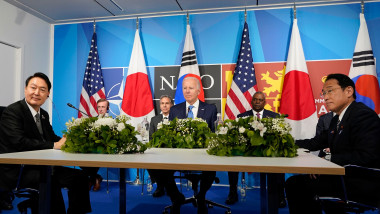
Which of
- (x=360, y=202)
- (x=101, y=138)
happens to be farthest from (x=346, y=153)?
(x=101, y=138)

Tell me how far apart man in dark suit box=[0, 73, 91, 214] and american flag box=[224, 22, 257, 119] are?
3.39 metres

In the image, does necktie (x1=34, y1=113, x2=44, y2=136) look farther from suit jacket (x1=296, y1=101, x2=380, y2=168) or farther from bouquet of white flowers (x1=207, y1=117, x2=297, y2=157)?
suit jacket (x1=296, y1=101, x2=380, y2=168)

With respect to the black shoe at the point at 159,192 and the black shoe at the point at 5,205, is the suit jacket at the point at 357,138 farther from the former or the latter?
the black shoe at the point at 5,205

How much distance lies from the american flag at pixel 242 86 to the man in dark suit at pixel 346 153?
3002 millimetres

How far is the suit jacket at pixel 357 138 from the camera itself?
7.04 ft

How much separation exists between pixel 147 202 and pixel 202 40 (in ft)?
11.0

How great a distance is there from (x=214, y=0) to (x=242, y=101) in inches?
76.6

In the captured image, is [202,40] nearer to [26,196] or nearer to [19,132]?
[19,132]

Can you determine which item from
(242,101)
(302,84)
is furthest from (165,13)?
(302,84)

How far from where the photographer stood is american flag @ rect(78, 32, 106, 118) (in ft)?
20.5

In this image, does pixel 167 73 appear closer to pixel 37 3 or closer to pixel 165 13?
pixel 165 13

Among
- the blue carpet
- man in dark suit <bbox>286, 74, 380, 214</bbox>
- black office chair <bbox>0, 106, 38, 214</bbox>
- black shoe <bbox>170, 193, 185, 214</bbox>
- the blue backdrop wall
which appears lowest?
the blue carpet

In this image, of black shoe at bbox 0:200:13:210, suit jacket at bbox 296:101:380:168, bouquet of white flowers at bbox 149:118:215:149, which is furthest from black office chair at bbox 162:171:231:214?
black shoe at bbox 0:200:13:210

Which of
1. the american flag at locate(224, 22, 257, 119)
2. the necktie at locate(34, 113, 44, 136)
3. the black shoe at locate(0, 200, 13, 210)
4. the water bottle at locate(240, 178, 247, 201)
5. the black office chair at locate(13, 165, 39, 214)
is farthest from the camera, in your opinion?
the american flag at locate(224, 22, 257, 119)
